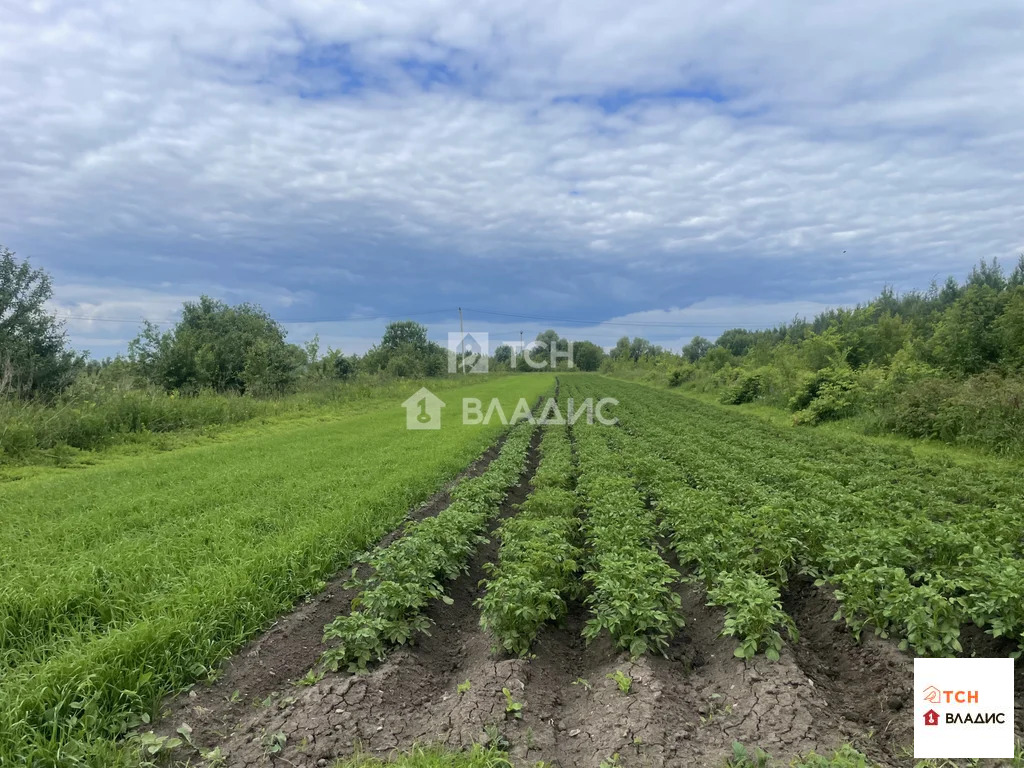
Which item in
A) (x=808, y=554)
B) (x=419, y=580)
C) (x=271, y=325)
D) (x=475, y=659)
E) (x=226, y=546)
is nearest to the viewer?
(x=475, y=659)

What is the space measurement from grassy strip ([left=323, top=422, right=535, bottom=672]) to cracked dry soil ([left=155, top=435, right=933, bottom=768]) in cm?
21

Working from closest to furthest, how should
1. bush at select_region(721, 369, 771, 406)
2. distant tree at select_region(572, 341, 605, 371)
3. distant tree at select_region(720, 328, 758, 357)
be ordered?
bush at select_region(721, 369, 771, 406), distant tree at select_region(720, 328, 758, 357), distant tree at select_region(572, 341, 605, 371)

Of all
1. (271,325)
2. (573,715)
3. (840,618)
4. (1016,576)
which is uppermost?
(271,325)

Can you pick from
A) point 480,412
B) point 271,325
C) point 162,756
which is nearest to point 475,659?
point 162,756

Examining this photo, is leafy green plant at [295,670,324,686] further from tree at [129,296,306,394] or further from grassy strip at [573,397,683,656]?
tree at [129,296,306,394]

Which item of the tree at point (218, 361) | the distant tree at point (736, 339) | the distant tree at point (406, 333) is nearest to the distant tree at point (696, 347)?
the distant tree at point (736, 339)

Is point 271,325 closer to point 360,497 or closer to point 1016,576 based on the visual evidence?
point 360,497

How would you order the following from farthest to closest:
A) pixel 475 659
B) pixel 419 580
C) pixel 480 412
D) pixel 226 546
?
pixel 480 412 < pixel 226 546 < pixel 419 580 < pixel 475 659

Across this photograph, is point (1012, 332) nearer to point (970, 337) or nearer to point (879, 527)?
point (970, 337)

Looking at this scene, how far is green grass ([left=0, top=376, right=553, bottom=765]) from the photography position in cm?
408

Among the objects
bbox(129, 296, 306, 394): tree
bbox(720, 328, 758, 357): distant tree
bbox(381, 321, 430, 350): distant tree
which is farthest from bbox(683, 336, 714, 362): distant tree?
bbox(129, 296, 306, 394): tree

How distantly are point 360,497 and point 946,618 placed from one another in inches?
322

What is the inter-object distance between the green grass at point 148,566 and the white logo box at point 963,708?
17.9 feet

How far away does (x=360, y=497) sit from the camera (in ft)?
32.4
